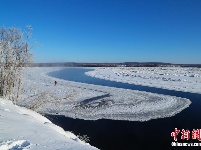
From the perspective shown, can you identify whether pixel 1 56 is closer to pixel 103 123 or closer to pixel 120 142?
pixel 103 123

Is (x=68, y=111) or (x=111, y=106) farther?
(x=111, y=106)

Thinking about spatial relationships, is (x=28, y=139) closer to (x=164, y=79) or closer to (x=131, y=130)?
(x=131, y=130)

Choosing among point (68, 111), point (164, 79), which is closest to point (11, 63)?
point (68, 111)

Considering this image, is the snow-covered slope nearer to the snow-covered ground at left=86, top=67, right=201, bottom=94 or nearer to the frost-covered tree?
the frost-covered tree

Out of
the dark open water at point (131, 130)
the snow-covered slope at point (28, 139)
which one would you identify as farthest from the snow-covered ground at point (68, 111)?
the dark open water at point (131, 130)

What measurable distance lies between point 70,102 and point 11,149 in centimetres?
1780

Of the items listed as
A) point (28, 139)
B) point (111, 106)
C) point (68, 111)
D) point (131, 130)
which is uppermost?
point (28, 139)

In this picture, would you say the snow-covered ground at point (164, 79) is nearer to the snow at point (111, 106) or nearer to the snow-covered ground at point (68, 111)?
the snow-covered ground at point (68, 111)

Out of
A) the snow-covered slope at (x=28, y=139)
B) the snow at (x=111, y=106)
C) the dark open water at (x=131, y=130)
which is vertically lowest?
the dark open water at (x=131, y=130)

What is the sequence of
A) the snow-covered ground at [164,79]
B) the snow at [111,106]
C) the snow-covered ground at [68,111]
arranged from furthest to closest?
the snow-covered ground at [164,79], the snow at [111,106], the snow-covered ground at [68,111]

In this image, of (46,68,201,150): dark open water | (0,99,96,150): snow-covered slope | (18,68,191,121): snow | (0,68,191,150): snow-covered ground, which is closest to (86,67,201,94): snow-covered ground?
(0,68,191,150): snow-covered ground

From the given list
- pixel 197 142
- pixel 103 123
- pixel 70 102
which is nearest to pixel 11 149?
pixel 197 142

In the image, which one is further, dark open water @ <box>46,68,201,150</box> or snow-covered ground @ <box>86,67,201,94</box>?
snow-covered ground @ <box>86,67,201,94</box>

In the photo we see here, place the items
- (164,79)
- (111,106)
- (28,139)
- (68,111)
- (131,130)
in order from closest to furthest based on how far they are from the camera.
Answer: (28,139)
(131,130)
(68,111)
(111,106)
(164,79)
